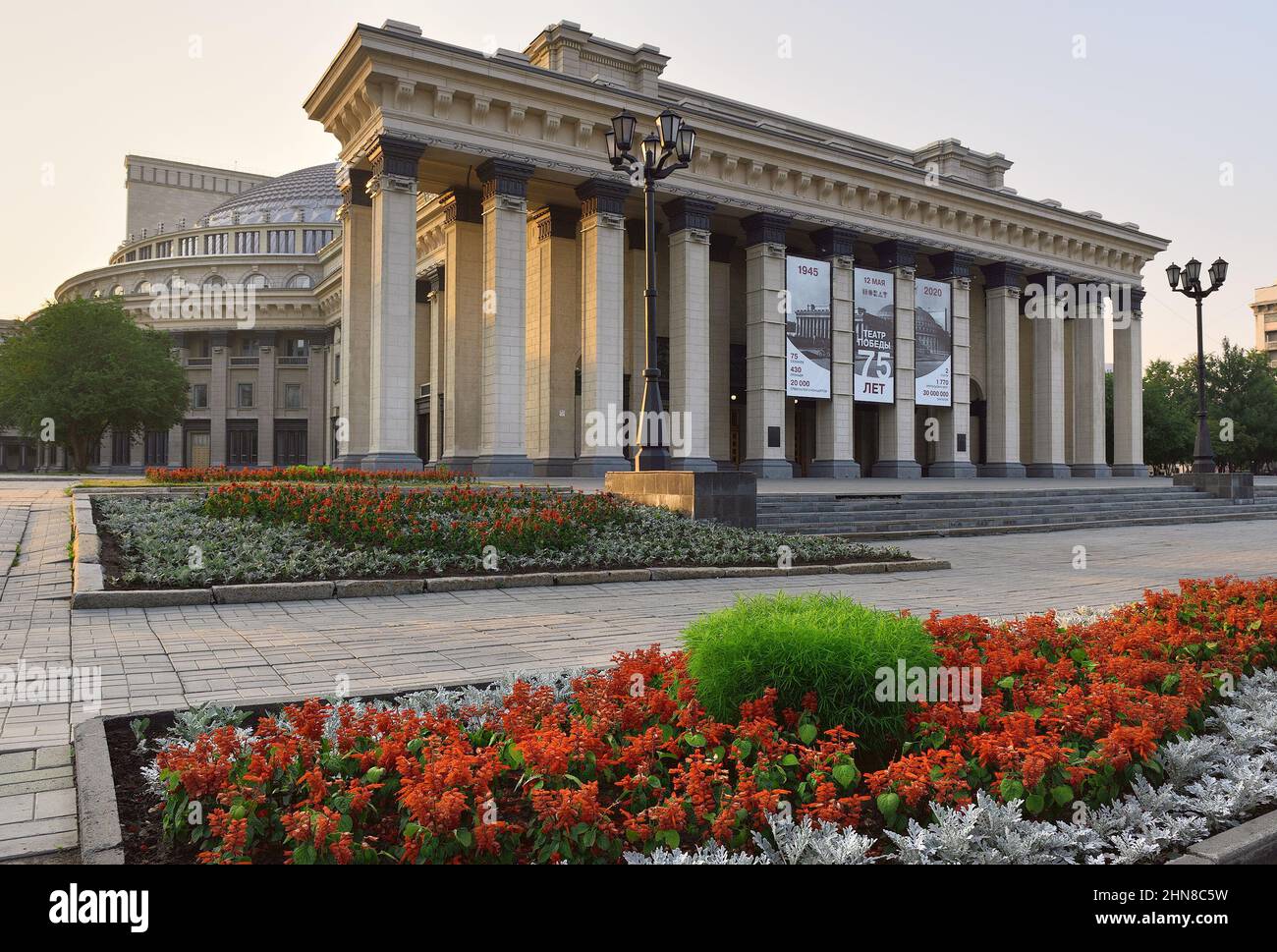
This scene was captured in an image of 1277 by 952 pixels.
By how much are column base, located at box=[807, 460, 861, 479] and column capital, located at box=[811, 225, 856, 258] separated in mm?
8381

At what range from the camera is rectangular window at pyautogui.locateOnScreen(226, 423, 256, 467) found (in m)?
65.1

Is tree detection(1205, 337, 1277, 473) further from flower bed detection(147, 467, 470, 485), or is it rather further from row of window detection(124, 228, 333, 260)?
row of window detection(124, 228, 333, 260)

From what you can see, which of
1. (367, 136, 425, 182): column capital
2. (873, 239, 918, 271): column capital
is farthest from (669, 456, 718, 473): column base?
(873, 239, 918, 271): column capital

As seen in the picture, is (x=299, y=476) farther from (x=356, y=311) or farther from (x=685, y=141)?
(x=685, y=141)

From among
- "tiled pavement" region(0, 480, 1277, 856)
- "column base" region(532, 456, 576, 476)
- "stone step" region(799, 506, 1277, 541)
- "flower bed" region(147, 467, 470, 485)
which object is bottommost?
"tiled pavement" region(0, 480, 1277, 856)

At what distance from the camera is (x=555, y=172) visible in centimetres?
2883

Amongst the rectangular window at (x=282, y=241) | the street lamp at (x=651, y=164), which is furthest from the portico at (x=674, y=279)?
the rectangular window at (x=282, y=241)

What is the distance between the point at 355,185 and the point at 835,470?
21.0 m

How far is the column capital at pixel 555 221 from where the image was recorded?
32.2 meters

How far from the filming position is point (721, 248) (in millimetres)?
36375

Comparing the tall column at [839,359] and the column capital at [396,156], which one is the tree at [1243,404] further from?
the column capital at [396,156]

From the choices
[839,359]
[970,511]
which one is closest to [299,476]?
[970,511]

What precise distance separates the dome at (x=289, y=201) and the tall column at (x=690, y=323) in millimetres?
50520
